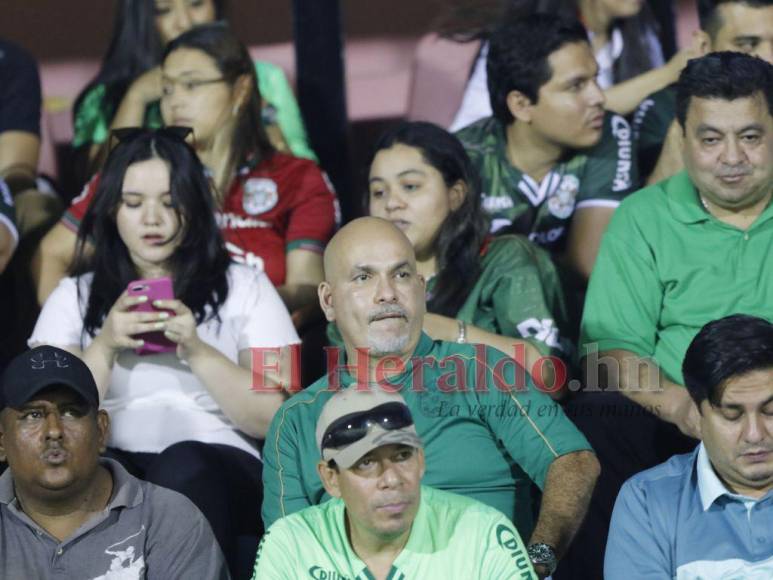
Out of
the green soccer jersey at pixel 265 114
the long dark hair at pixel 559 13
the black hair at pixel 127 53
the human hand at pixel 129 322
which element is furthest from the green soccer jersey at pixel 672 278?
the black hair at pixel 127 53

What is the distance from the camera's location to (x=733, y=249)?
3945 millimetres

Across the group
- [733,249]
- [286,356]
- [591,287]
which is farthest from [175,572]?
[733,249]

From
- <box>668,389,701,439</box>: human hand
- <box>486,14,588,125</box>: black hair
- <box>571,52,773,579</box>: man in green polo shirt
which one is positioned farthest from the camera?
<box>486,14,588,125</box>: black hair

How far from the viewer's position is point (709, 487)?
3135 millimetres

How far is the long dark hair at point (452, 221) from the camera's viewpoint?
409 cm

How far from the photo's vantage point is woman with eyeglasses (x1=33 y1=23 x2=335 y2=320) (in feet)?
15.1

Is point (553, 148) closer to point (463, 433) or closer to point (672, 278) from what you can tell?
point (672, 278)

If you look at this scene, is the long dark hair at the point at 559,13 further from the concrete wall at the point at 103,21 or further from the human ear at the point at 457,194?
the human ear at the point at 457,194

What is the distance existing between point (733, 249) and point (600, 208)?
2.35ft

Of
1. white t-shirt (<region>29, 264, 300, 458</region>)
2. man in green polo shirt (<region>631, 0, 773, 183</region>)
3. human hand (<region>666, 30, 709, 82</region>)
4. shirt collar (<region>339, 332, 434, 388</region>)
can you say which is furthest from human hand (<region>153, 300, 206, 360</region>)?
human hand (<region>666, 30, 709, 82</region>)

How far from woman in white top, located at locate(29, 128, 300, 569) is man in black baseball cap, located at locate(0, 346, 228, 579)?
346 millimetres

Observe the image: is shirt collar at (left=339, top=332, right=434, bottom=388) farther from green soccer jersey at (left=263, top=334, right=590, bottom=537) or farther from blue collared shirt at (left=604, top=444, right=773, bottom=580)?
→ blue collared shirt at (left=604, top=444, right=773, bottom=580)

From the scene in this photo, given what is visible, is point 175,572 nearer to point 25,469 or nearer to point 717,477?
point 25,469

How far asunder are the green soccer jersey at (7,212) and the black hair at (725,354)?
2043mm
